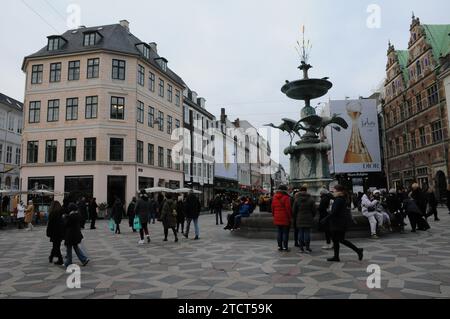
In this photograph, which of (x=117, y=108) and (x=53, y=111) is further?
(x=53, y=111)

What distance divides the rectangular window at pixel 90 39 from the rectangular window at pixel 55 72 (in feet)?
10.4

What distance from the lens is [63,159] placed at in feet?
103

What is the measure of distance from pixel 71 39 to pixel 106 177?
48.3 feet

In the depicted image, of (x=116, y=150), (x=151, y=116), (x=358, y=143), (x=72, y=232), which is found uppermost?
(x=151, y=116)

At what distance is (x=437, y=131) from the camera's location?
3422 centimetres

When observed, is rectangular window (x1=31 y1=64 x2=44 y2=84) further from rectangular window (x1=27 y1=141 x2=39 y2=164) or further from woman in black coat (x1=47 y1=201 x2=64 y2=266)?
woman in black coat (x1=47 y1=201 x2=64 y2=266)

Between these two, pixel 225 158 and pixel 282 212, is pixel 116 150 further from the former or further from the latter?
pixel 225 158

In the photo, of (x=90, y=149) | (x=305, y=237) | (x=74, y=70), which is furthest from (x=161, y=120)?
(x=305, y=237)

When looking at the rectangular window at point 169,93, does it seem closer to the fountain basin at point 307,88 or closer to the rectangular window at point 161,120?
the rectangular window at point 161,120

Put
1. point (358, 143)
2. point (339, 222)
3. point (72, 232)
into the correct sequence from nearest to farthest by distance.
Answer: point (339, 222) → point (72, 232) → point (358, 143)

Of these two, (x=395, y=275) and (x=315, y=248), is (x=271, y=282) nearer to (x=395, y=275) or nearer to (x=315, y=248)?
(x=395, y=275)

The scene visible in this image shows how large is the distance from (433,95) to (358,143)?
1164 cm

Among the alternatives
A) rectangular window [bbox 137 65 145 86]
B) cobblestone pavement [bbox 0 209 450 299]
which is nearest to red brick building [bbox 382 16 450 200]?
rectangular window [bbox 137 65 145 86]
